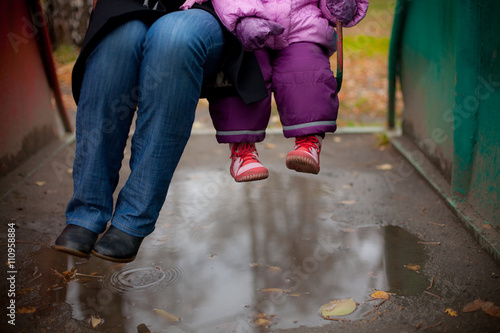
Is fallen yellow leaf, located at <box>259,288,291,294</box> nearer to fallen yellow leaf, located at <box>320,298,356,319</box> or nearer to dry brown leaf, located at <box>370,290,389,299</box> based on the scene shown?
fallen yellow leaf, located at <box>320,298,356,319</box>

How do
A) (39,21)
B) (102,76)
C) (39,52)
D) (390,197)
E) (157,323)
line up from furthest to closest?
1. (39,52)
2. (39,21)
3. (390,197)
4. (157,323)
5. (102,76)

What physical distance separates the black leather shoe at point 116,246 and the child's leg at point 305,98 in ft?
2.47

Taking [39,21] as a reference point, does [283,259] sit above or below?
below

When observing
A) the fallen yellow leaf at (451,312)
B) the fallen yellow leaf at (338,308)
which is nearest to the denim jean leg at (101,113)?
the fallen yellow leaf at (338,308)

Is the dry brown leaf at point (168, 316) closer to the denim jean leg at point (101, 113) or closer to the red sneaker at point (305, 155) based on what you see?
the denim jean leg at point (101, 113)

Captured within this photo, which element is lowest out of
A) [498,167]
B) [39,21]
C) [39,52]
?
[498,167]

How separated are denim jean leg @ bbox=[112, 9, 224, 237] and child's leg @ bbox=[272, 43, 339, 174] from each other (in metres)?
0.48

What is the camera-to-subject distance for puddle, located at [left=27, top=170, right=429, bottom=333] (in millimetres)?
2219

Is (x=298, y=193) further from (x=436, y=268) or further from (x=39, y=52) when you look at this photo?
(x=39, y=52)

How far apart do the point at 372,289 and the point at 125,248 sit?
1.07 metres

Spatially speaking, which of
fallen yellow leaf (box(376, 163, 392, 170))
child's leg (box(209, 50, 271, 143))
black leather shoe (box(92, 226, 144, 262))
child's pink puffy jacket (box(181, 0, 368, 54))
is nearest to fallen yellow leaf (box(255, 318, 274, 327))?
black leather shoe (box(92, 226, 144, 262))

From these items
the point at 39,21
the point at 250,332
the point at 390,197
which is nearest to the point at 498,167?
the point at 390,197

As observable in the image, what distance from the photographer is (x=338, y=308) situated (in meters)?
2.23

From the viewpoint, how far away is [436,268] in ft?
8.36
